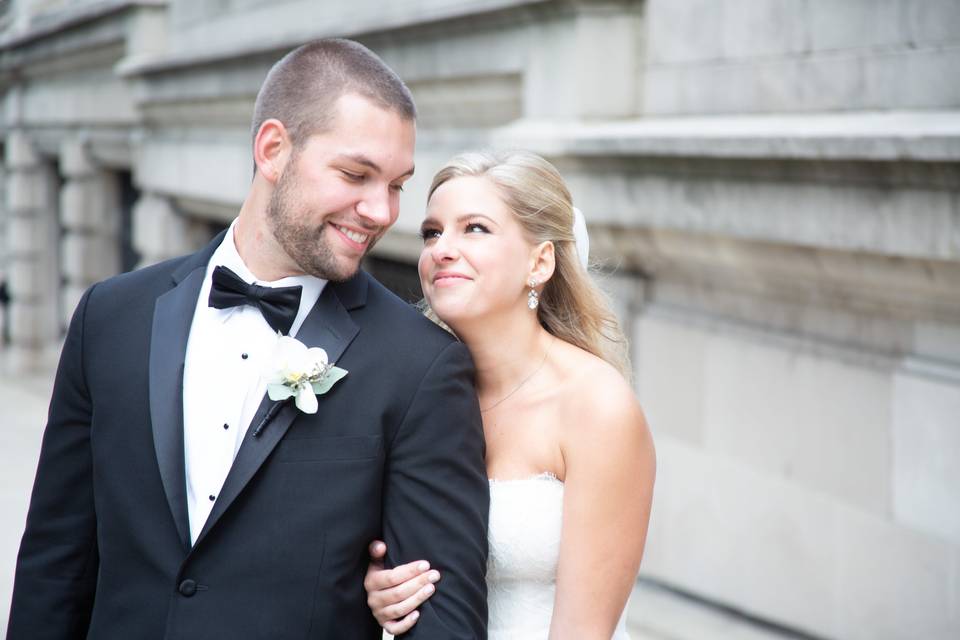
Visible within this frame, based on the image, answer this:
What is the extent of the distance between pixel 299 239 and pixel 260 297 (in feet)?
0.49

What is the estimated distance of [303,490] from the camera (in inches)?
100

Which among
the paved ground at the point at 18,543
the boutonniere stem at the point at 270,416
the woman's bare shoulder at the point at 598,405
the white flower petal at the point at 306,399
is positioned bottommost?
the paved ground at the point at 18,543

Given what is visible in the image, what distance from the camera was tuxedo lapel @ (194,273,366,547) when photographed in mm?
2529

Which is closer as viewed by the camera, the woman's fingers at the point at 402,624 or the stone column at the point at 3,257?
the woman's fingers at the point at 402,624

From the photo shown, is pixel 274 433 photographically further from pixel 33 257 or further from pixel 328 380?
pixel 33 257

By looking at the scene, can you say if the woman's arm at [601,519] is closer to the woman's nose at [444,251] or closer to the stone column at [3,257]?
the woman's nose at [444,251]

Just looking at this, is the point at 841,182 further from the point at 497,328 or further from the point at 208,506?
the point at 208,506

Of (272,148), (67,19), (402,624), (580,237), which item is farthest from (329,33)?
(67,19)

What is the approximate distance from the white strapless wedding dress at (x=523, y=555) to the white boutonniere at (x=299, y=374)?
2.02ft

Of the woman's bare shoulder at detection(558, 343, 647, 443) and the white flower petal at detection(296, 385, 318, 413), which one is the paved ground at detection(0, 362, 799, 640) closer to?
the woman's bare shoulder at detection(558, 343, 647, 443)

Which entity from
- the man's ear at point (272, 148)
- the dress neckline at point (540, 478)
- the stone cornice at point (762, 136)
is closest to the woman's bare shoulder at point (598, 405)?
the dress neckline at point (540, 478)

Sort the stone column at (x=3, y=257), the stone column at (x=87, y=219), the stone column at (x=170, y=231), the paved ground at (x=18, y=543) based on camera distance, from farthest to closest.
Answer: the stone column at (x=3, y=257)
the stone column at (x=87, y=219)
the stone column at (x=170, y=231)
the paved ground at (x=18, y=543)

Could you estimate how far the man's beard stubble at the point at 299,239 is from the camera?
2660mm

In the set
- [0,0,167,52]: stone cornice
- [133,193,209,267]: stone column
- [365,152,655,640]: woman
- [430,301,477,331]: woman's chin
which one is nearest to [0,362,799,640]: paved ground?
[133,193,209,267]: stone column
